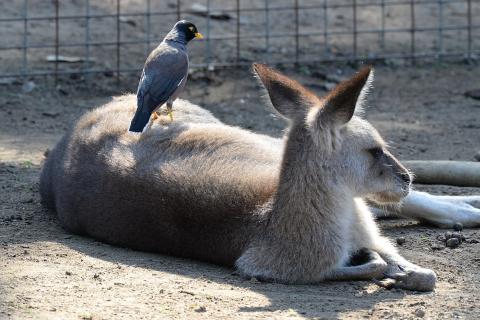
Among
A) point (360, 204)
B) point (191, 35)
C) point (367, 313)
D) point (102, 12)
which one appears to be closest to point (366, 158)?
point (360, 204)

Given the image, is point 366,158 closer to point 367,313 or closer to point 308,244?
point 308,244

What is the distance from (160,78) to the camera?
610 cm

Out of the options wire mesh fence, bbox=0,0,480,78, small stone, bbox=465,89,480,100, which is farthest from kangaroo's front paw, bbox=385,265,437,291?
wire mesh fence, bbox=0,0,480,78

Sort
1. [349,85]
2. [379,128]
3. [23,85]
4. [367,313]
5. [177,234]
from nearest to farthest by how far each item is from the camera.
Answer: [367,313] < [349,85] < [177,234] < [379,128] < [23,85]

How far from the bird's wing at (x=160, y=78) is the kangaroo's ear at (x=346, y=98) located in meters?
1.28

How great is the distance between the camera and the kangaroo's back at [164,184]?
5062mm

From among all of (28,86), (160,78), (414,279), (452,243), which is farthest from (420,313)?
(28,86)

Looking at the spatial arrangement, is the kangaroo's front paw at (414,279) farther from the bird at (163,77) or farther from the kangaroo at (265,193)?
the bird at (163,77)

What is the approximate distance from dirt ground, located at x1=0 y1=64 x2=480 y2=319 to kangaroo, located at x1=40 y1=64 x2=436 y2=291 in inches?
3.9

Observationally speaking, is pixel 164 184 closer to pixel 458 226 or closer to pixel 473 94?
pixel 458 226

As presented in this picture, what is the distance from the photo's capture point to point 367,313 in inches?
175

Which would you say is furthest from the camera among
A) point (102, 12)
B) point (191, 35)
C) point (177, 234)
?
point (102, 12)

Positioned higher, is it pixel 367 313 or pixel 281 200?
pixel 281 200

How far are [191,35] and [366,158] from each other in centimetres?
204
